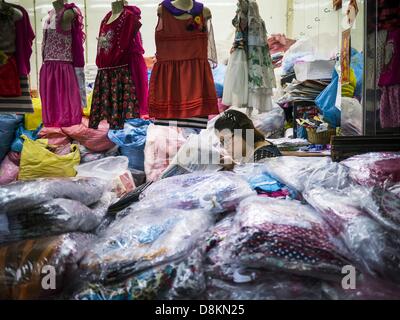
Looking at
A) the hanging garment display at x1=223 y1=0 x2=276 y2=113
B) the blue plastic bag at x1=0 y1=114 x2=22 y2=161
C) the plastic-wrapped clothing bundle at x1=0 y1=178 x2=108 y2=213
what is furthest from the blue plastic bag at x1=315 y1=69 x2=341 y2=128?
the blue plastic bag at x1=0 y1=114 x2=22 y2=161

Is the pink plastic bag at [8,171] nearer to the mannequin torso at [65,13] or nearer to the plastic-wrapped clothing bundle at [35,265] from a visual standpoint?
the mannequin torso at [65,13]

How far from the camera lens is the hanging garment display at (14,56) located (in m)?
2.03

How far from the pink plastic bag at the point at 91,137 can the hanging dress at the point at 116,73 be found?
1.52 m

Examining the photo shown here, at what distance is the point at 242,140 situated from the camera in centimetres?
258

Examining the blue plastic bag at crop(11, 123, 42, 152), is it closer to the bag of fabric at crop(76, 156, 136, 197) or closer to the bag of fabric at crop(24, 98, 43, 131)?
the bag of fabric at crop(24, 98, 43, 131)

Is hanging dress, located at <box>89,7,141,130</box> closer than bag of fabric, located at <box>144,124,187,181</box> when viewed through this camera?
Yes

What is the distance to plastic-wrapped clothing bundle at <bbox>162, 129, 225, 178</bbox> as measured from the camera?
85.7 inches

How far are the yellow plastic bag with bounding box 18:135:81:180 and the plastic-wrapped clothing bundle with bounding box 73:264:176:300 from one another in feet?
8.14

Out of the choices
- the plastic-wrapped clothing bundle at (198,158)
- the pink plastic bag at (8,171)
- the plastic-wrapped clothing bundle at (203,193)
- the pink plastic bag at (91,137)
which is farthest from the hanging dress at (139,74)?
the pink plastic bag at (8,171)

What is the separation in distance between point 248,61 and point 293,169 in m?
1.20

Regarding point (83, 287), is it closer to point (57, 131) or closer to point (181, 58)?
point (181, 58)

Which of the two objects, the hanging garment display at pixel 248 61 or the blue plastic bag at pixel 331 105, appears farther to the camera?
the blue plastic bag at pixel 331 105

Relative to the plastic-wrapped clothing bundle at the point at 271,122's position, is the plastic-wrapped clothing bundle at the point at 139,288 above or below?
below

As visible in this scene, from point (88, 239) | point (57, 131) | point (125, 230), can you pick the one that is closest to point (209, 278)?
point (125, 230)
